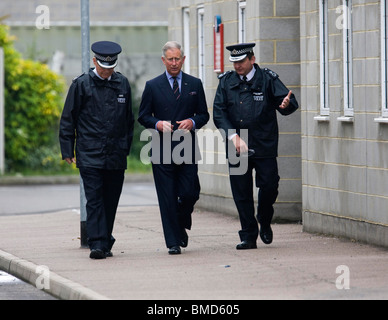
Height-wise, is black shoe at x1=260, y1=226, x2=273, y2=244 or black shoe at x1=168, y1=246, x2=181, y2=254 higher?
black shoe at x1=260, y1=226, x2=273, y2=244

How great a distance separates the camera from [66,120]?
10.9 m

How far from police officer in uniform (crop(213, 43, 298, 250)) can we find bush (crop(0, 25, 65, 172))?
554 inches

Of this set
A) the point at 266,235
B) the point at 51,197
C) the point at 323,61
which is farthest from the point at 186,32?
the point at 266,235

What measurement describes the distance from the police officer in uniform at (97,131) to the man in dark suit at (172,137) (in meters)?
0.31

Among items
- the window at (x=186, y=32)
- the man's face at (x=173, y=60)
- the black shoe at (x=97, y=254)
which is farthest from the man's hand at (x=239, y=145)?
the window at (x=186, y=32)

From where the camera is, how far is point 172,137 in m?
11.2

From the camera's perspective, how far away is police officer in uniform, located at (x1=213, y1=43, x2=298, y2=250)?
443 inches

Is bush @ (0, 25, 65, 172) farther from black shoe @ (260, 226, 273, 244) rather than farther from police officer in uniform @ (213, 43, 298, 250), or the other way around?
police officer in uniform @ (213, 43, 298, 250)

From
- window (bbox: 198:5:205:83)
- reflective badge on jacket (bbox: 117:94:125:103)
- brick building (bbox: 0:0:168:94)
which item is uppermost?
brick building (bbox: 0:0:168:94)

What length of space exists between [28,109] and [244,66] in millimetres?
14385

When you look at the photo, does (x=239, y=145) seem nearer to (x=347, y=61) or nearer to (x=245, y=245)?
(x=245, y=245)

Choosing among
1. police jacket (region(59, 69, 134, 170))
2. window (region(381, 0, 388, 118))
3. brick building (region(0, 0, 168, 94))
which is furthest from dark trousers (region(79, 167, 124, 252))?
brick building (region(0, 0, 168, 94))

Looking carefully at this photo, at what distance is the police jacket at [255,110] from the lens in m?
11.2

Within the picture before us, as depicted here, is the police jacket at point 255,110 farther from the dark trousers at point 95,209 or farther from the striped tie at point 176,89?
the dark trousers at point 95,209
